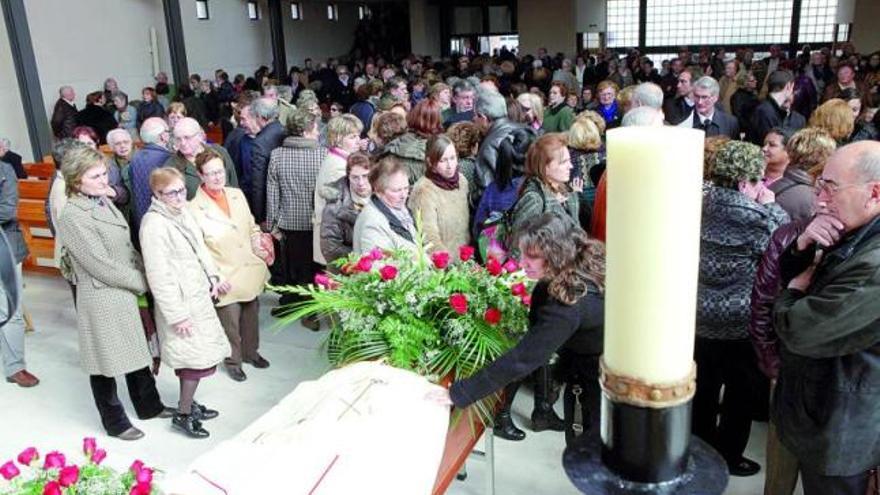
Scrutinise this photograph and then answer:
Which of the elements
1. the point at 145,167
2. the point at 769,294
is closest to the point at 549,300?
the point at 769,294

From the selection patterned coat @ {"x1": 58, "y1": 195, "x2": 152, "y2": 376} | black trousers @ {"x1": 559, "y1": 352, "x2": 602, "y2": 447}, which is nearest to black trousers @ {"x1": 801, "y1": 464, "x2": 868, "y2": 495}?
black trousers @ {"x1": 559, "y1": 352, "x2": 602, "y2": 447}

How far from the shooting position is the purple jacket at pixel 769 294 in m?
2.38

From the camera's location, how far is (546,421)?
140 inches

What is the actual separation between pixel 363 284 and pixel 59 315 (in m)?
4.12

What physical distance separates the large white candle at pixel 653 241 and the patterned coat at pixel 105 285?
3.17 m

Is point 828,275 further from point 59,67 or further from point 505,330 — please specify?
point 59,67

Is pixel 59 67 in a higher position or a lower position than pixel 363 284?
higher

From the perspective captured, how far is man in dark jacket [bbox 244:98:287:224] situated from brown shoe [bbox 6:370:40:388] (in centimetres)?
179

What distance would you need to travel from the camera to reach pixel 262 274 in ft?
13.7

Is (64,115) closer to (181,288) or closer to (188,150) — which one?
(188,150)

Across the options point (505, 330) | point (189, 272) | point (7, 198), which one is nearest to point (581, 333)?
point (505, 330)

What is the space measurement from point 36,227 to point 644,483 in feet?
23.2

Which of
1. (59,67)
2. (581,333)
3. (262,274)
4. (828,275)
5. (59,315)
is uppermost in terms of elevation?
(59,67)

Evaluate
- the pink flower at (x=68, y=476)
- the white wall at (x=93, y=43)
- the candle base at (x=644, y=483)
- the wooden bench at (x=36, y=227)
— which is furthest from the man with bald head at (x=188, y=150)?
the white wall at (x=93, y=43)
